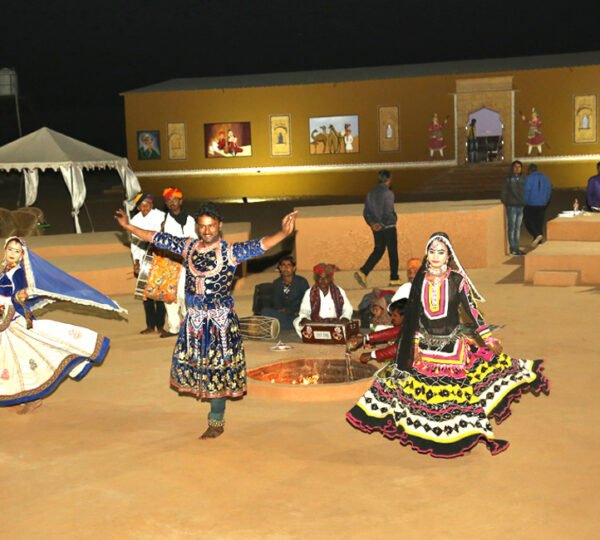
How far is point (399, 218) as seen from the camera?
16641mm

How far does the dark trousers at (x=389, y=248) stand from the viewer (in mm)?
14758

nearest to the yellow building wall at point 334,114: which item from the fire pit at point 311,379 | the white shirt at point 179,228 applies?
the white shirt at point 179,228

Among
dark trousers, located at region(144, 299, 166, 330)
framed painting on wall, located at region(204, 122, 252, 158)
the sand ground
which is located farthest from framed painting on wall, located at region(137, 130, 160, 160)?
the sand ground

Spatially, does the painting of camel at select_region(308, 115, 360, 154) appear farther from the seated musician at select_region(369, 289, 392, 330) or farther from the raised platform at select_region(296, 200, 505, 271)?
the seated musician at select_region(369, 289, 392, 330)

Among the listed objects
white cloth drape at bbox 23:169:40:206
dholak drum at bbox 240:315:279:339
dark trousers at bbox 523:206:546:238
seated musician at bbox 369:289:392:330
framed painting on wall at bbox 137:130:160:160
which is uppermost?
framed painting on wall at bbox 137:130:160:160

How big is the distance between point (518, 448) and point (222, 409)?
213 cm

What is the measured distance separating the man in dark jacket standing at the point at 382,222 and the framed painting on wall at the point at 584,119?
18285 mm

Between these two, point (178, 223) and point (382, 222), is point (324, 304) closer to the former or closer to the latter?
point (178, 223)

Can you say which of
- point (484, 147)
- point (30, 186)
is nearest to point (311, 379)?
point (30, 186)

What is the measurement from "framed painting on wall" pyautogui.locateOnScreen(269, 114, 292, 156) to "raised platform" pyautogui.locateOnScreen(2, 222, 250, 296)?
15.5 metres

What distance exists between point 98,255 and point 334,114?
58.1 ft

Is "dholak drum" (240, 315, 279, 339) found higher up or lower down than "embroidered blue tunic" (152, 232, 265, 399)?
lower down

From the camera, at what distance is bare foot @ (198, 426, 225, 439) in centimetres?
763

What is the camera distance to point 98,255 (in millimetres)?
16859
